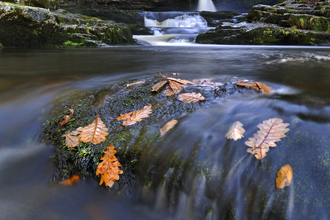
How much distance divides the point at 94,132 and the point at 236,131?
1.16 meters

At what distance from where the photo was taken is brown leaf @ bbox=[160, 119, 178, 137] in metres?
1.58

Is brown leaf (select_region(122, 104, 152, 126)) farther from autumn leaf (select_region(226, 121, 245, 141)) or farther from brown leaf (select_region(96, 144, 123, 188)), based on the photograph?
autumn leaf (select_region(226, 121, 245, 141))

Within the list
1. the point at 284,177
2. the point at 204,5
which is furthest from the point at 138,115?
the point at 204,5

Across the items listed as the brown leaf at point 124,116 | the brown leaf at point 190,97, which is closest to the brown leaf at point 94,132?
the brown leaf at point 124,116

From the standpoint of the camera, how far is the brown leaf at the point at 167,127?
1.58 metres

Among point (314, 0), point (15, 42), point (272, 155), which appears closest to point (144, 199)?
point (272, 155)

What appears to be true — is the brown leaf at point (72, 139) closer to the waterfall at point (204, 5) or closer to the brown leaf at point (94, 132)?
the brown leaf at point (94, 132)

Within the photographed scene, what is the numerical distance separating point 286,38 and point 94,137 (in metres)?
12.5

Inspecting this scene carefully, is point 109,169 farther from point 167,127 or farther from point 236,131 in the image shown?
point 236,131

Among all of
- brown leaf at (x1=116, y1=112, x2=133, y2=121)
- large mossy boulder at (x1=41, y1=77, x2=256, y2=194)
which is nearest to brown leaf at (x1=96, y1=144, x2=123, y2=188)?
large mossy boulder at (x1=41, y1=77, x2=256, y2=194)

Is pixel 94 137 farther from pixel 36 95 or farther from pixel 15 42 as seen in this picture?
pixel 15 42

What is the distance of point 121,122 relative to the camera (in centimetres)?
177

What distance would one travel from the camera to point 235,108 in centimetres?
186

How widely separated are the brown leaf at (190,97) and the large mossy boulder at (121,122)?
6cm
